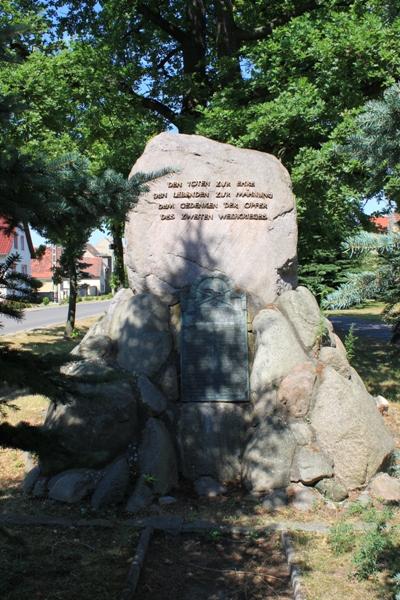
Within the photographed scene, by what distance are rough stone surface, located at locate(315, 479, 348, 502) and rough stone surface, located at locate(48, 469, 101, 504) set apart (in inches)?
85.7

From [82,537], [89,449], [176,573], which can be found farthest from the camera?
[89,449]

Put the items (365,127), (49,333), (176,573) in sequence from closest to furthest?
(365,127) < (176,573) < (49,333)

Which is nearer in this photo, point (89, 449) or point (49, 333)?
point (89, 449)

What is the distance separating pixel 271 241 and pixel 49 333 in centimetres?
1301

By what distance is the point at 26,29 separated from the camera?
2812 millimetres

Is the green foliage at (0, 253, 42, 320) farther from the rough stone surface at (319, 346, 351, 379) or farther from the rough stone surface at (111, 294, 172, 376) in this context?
the rough stone surface at (319, 346, 351, 379)

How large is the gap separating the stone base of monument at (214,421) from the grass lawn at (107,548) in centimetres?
24

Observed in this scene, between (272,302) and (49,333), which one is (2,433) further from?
(49,333)

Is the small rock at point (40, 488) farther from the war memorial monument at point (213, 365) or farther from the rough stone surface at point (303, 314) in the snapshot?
the rough stone surface at point (303, 314)

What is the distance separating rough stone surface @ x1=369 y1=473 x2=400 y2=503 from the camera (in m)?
5.75

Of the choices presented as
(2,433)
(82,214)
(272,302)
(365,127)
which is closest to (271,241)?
(272,302)

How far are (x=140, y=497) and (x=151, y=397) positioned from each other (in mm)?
1039

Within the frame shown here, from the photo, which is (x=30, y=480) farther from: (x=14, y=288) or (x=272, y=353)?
(x=14, y=288)

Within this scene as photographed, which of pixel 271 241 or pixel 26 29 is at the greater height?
pixel 26 29
